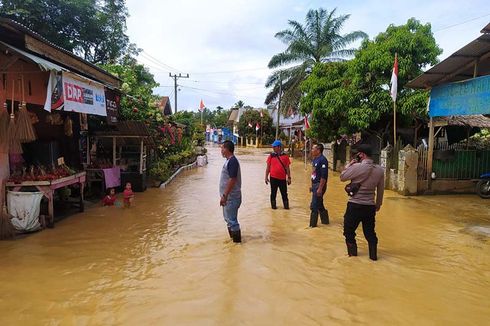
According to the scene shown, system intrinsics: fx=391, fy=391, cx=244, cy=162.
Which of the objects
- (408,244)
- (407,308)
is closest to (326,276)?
(407,308)

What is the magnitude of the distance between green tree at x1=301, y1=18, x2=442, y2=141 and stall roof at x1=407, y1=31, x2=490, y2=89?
3.13 metres

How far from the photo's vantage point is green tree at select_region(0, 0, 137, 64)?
2080 centimetres

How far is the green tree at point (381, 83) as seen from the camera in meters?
14.7

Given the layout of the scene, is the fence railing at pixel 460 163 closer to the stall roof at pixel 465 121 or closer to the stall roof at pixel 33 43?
the stall roof at pixel 465 121

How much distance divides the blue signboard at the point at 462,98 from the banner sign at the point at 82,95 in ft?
28.6

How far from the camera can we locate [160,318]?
3.97 metres

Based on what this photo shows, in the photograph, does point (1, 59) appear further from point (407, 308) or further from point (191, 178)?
point (191, 178)

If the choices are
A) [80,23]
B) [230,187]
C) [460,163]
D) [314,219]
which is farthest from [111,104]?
[80,23]

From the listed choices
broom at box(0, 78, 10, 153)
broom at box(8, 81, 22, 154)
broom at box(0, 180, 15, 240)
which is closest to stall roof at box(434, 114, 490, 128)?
broom at box(8, 81, 22, 154)

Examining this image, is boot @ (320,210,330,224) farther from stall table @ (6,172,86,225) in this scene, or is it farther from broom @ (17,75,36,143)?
broom @ (17,75,36,143)

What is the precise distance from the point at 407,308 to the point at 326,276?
3.90 feet

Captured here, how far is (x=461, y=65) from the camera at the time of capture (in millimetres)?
10453

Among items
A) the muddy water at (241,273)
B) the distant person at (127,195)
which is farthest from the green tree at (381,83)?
the distant person at (127,195)

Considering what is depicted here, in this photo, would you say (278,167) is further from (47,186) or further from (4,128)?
(4,128)
